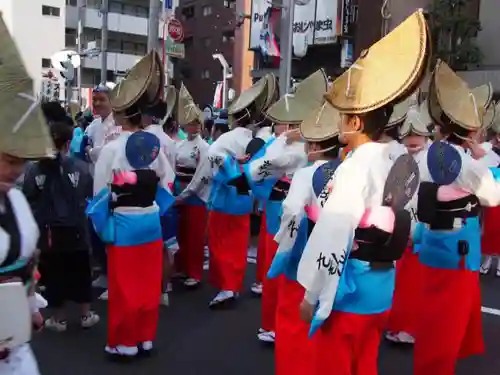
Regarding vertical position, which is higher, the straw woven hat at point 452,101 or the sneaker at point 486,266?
the straw woven hat at point 452,101

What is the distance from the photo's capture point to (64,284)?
16.2 ft

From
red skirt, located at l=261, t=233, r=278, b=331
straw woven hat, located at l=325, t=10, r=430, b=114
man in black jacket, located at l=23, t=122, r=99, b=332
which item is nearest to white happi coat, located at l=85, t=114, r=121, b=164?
man in black jacket, located at l=23, t=122, r=99, b=332

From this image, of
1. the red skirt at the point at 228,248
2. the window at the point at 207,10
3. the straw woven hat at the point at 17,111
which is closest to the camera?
the straw woven hat at the point at 17,111

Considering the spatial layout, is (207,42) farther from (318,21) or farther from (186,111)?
(186,111)

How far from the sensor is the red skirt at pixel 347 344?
266 centimetres

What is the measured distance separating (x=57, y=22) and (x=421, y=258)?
35491mm

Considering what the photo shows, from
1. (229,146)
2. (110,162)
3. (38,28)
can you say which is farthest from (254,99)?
(38,28)

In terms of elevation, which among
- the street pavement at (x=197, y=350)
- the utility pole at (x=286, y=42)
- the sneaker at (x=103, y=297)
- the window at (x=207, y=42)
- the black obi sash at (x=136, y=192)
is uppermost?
the window at (x=207, y=42)

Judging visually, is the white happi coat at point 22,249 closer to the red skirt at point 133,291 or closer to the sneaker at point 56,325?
the red skirt at point 133,291

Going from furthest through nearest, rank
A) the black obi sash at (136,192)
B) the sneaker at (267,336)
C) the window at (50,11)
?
Result: the window at (50,11), the sneaker at (267,336), the black obi sash at (136,192)

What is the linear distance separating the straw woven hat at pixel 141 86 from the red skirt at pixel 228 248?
164 cm

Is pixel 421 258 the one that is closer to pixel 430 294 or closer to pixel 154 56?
pixel 430 294

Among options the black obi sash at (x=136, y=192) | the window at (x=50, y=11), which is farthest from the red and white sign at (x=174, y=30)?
the window at (x=50, y=11)

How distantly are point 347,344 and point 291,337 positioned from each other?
0.86 m
